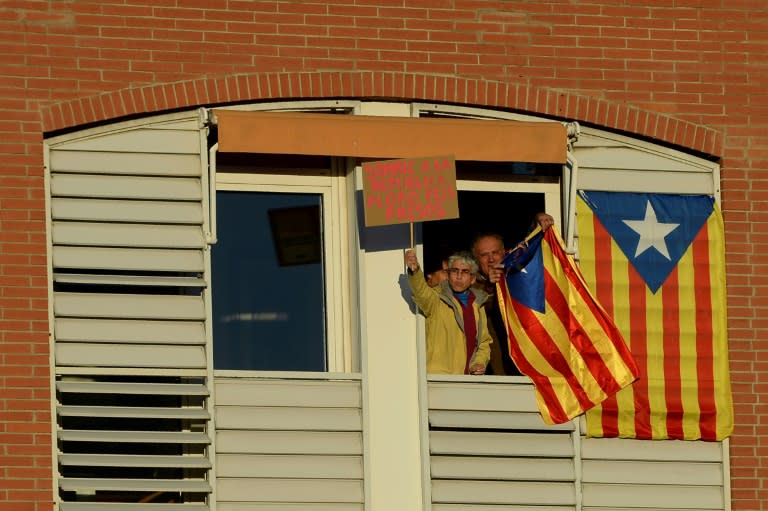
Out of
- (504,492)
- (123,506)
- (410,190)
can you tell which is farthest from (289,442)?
(410,190)

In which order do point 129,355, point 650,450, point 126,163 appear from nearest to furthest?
point 129,355
point 126,163
point 650,450

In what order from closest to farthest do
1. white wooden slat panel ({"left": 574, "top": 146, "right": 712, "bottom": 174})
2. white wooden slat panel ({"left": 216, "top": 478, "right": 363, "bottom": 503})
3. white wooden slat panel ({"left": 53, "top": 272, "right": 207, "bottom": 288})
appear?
white wooden slat panel ({"left": 216, "top": 478, "right": 363, "bottom": 503}) < white wooden slat panel ({"left": 53, "top": 272, "right": 207, "bottom": 288}) < white wooden slat panel ({"left": 574, "top": 146, "right": 712, "bottom": 174})

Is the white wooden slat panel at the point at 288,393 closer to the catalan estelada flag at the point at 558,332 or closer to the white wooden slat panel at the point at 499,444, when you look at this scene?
the white wooden slat panel at the point at 499,444

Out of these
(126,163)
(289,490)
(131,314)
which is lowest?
(289,490)

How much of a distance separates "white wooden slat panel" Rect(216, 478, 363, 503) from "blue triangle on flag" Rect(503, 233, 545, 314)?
188 cm

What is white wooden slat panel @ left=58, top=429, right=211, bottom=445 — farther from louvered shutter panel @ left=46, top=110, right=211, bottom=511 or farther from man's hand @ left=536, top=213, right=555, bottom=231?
man's hand @ left=536, top=213, right=555, bottom=231

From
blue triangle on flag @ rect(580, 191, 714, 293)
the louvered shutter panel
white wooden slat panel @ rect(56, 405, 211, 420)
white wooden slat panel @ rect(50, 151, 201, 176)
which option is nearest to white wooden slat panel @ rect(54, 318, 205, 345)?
the louvered shutter panel

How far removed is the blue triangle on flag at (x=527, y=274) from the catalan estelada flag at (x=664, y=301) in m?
0.32

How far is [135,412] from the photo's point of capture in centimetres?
1508

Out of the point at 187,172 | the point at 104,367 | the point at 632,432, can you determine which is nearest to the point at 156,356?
the point at 104,367

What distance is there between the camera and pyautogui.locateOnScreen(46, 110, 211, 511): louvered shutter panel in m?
15.1

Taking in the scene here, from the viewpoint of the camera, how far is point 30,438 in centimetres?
1489

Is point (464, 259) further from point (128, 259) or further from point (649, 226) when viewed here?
point (128, 259)

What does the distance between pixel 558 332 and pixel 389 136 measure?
1.82m
